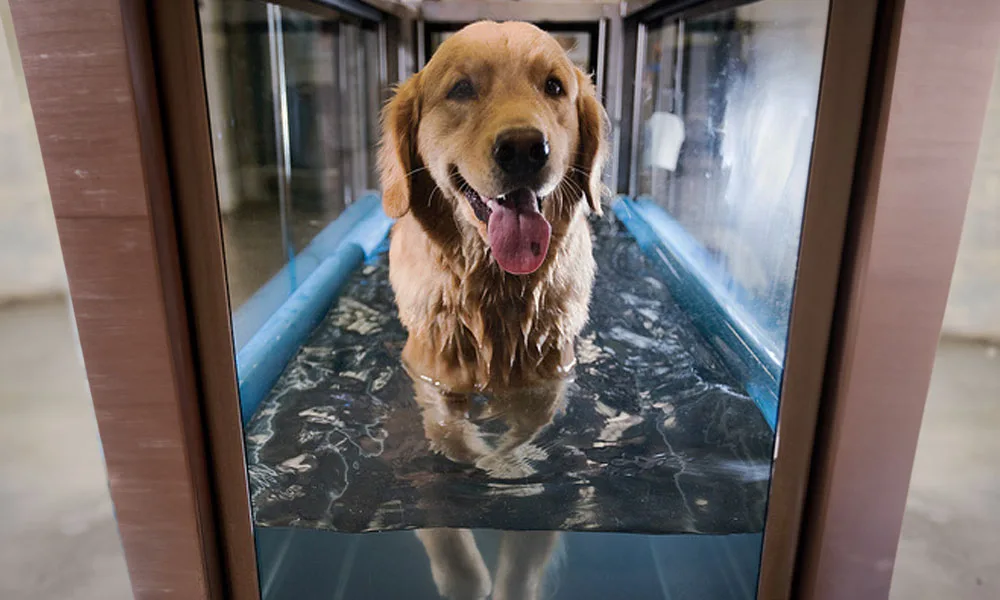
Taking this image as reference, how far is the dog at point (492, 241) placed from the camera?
3.82ft

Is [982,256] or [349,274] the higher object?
[349,274]

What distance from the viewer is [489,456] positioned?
1.44 metres

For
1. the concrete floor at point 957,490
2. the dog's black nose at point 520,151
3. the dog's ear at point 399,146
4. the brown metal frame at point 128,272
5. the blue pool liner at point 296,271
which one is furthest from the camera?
the concrete floor at point 957,490

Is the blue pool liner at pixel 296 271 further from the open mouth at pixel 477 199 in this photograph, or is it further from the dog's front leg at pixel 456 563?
the dog's front leg at pixel 456 563

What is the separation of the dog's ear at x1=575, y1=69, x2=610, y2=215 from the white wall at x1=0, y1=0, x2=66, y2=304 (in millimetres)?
2944

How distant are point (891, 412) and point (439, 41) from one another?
98cm

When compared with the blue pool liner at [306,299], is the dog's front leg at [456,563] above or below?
below

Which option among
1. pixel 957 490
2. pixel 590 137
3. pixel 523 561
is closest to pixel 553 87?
pixel 590 137

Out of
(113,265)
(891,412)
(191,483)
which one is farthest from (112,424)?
(891,412)

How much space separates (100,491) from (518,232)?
6.24 ft

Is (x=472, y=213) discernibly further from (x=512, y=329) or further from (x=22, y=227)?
(x=22, y=227)

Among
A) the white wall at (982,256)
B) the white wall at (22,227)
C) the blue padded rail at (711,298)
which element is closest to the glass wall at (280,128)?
the blue padded rail at (711,298)

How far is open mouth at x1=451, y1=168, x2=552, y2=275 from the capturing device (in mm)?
1202

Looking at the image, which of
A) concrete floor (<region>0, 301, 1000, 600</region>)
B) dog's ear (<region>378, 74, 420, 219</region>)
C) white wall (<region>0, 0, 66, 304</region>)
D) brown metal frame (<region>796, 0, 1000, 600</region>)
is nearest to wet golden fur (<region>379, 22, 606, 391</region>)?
dog's ear (<region>378, 74, 420, 219</region>)
